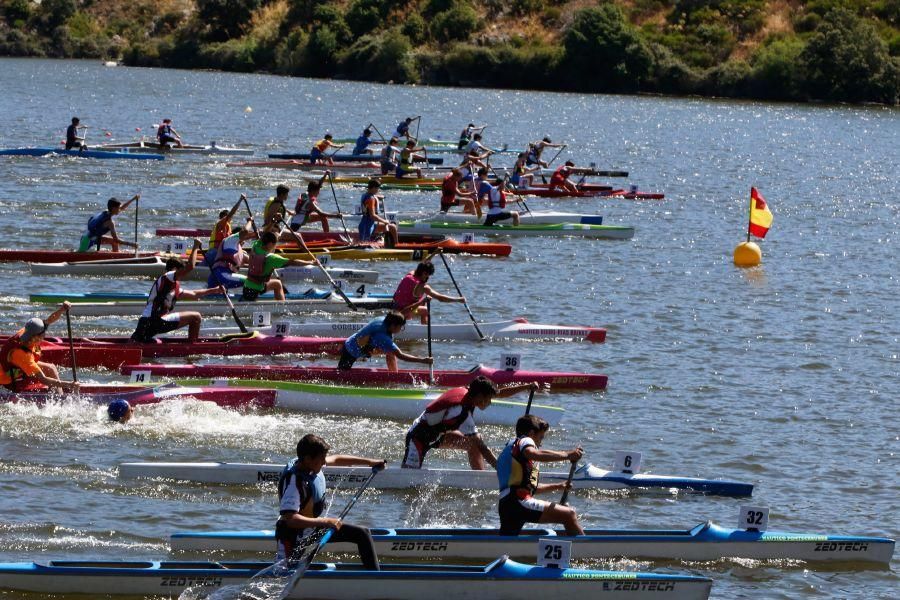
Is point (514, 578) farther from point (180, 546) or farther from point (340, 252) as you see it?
point (340, 252)

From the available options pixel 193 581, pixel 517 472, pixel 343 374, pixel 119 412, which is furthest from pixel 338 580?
pixel 343 374

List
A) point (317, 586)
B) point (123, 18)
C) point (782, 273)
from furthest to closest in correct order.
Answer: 1. point (123, 18)
2. point (782, 273)
3. point (317, 586)

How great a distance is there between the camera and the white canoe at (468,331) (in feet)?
74.9

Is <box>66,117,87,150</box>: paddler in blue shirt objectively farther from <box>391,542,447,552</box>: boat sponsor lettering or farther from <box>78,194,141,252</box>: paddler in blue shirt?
<box>391,542,447,552</box>: boat sponsor lettering

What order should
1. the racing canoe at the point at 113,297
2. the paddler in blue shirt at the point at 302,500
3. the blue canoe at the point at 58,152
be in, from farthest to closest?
the blue canoe at the point at 58,152
the racing canoe at the point at 113,297
the paddler in blue shirt at the point at 302,500

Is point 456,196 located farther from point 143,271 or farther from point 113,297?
point 113,297

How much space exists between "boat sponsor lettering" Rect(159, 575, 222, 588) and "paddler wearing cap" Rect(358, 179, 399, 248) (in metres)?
18.5

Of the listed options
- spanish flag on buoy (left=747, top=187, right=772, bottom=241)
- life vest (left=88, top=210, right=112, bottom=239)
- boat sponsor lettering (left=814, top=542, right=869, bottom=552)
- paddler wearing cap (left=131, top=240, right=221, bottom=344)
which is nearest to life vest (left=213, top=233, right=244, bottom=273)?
paddler wearing cap (left=131, top=240, right=221, bottom=344)

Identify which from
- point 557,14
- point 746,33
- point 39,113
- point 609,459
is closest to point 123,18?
point 557,14

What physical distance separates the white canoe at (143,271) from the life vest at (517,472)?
1407cm

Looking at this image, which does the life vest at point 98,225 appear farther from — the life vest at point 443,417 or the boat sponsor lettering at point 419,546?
the boat sponsor lettering at point 419,546

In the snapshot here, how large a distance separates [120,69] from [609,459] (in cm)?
10305

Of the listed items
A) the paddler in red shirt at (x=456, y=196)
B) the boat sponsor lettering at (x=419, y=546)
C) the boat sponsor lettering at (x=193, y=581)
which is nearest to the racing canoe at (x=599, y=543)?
the boat sponsor lettering at (x=419, y=546)

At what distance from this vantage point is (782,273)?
3189 centimetres
